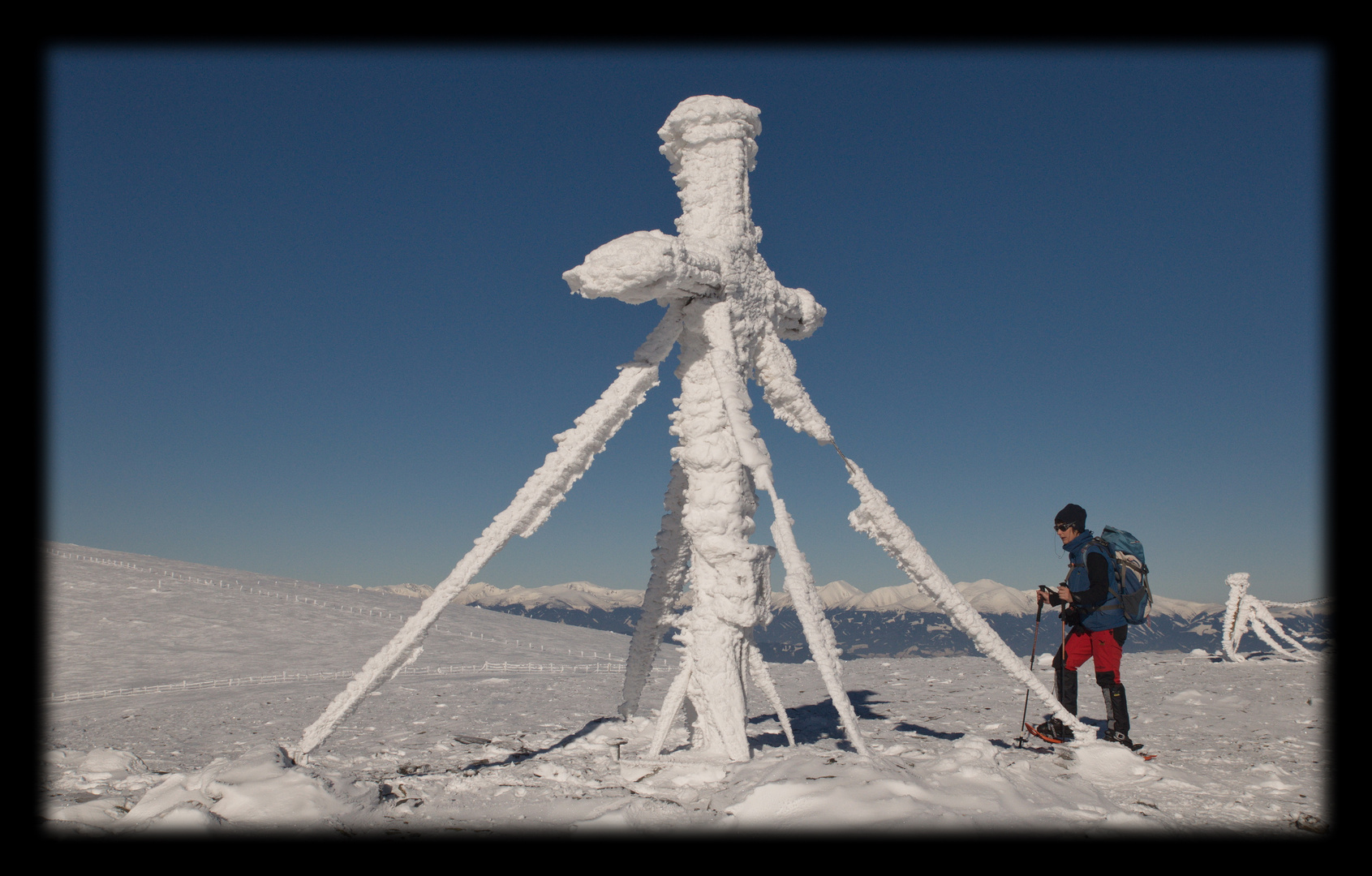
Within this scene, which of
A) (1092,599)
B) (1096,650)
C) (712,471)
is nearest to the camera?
(712,471)

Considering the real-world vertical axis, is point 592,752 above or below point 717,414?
below

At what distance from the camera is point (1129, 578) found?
6.18m

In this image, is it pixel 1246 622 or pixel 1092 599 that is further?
pixel 1246 622

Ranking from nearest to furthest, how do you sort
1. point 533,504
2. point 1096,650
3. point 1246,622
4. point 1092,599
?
point 533,504 < point 1092,599 < point 1096,650 < point 1246,622

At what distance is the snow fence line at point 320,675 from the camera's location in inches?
421

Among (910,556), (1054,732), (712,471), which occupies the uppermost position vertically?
(712,471)

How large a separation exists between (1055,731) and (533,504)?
183 inches

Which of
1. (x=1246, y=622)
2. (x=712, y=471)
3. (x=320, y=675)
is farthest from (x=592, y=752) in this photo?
(x=1246, y=622)

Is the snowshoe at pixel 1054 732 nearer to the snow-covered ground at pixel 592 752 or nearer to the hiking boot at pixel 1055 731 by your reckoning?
the hiking boot at pixel 1055 731

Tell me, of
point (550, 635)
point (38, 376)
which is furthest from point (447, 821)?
point (550, 635)

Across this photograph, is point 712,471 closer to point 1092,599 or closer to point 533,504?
point 533,504

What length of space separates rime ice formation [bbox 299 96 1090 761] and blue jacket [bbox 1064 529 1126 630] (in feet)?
2.50

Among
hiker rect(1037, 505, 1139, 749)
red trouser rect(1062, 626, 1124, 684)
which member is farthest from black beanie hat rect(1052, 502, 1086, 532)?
red trouser rect(1062, 626, 1124, 684)

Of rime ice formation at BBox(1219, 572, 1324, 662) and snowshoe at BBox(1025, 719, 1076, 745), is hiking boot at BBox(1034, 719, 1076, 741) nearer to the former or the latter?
snowshoe at BBox(1025, 719, 1076, 745)
